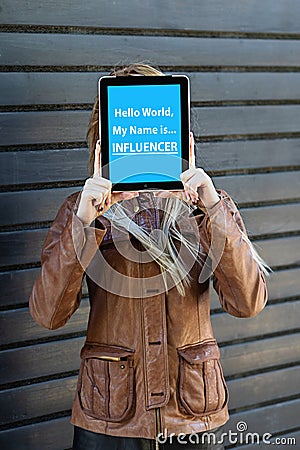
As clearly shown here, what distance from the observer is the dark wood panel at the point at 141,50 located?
2.32m

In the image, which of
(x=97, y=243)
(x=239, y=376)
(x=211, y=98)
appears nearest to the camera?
(x=97, y=243)

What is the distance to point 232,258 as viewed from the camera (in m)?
1.80

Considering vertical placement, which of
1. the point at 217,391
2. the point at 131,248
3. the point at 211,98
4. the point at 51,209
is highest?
the point at 211,98

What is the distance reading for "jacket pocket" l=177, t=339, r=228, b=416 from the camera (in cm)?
184

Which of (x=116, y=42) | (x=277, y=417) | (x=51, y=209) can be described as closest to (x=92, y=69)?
(x=116, y=42)

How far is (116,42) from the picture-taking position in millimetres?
2484

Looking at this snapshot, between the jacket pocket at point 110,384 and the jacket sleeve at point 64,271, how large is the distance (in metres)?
0.14

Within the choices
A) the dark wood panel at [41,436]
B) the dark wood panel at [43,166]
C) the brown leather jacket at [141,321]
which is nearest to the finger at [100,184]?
the brown leather jacket at [141,321]

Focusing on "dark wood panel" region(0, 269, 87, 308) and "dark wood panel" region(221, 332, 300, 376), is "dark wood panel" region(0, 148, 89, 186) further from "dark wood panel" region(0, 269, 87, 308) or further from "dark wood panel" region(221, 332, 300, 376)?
"dark wood panel" region(221, 332, 300, 376)

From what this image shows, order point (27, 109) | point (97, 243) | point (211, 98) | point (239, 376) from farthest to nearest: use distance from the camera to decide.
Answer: point (239, 376) < point (211, 98) < point (27, 109) < point (97, 243)

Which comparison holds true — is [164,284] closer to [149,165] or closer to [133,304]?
[133,304]

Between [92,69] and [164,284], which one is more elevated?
[92,69]

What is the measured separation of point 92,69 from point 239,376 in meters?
1.25

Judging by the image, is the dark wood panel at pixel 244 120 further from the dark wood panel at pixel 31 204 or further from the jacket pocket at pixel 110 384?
the jacket pocket at pixel 110 384
